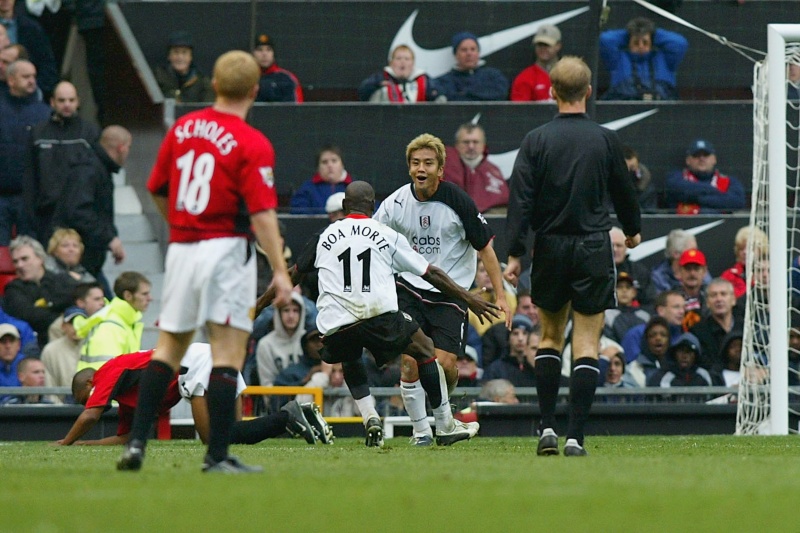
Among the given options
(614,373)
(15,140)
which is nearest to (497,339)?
(614,373)

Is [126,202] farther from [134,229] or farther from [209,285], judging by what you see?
[209,285]

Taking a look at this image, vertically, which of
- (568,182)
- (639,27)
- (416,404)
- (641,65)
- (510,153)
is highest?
(639,27)

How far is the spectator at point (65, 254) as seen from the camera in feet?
49.1

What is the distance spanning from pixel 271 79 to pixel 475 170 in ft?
8.88

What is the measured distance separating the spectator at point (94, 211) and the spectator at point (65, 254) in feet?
1.48

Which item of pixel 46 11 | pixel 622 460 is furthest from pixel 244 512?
pixel 46 11

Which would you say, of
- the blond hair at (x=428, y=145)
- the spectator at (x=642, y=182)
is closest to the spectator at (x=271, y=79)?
the spectator at (x=642, y=182)

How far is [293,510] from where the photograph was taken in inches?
208

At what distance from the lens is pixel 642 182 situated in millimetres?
16172

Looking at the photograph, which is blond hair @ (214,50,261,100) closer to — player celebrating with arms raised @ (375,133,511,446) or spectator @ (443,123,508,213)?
player celebrating with arms raised @ (375,133,511,446)

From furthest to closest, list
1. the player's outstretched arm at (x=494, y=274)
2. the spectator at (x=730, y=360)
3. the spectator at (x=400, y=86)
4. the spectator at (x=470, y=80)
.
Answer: the spectator at (x=470, y=80) → the spectator at (x=400, y=86) → the spectator at (x=730, y=360) → the player's outstretched arm at (x=494, y=274)

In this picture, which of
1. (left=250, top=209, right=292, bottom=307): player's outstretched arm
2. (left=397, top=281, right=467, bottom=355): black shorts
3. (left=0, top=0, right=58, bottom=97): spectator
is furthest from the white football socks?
(left=0, top=0, right=58, bottom=97): spectator

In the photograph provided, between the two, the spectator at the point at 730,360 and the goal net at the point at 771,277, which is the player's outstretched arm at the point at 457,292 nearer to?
the goal net at the point at 771,277

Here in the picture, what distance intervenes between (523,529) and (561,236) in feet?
13.1
